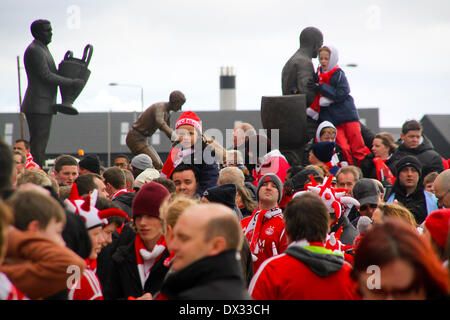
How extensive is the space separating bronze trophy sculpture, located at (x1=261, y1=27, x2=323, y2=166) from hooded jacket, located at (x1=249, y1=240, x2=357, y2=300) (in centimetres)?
694

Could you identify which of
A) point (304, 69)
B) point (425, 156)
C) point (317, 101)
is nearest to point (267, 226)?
point (425, 156)

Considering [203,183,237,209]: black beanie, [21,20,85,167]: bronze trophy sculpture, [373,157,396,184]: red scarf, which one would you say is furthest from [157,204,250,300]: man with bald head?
[21,20,85,167]: bronze trophy sculpture

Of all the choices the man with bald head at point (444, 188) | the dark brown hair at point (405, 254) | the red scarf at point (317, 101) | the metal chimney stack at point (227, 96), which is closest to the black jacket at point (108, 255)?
the dark brown hair at point (405, 254)

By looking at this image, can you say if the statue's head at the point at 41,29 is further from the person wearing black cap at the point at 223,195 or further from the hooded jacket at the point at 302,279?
the hooded jacket at the point at 302,279

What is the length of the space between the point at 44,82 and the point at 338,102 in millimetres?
4695

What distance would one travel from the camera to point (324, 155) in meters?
9.59

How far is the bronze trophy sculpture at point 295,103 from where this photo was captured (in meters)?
10.8

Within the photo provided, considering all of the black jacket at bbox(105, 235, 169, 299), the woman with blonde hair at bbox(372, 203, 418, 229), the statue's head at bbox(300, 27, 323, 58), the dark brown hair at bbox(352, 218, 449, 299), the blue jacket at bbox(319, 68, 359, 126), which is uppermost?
the statue's head at bbox(300, 27, 323, 58)

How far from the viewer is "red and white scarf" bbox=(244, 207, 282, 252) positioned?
5.90m

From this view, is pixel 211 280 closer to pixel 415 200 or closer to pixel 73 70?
pixel 415 200

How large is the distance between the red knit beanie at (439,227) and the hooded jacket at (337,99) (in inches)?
270

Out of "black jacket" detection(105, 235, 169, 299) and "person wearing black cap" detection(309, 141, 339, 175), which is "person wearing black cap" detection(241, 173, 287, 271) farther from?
"person wearing black cap" detection(309, 141, 339, 175)
